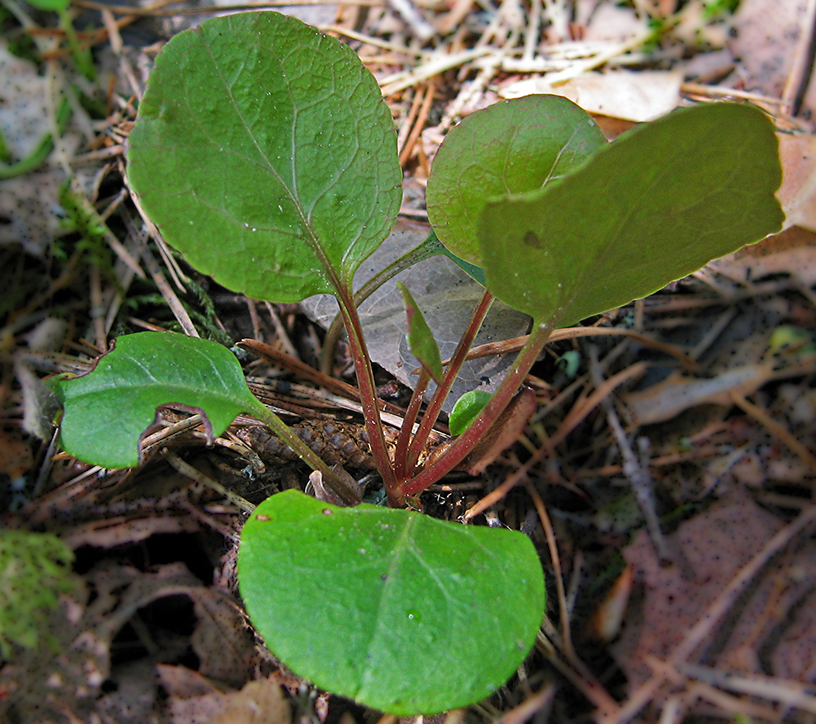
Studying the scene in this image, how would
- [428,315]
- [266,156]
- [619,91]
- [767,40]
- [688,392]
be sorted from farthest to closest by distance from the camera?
[767,40], [619,91], [428,315], [688,392], [266,156]

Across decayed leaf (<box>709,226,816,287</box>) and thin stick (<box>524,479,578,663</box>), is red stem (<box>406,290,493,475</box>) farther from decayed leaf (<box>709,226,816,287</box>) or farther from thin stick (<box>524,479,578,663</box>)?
decayed leaf (<box>709,226,816,287</box>)

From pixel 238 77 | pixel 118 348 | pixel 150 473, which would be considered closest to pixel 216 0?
pixel 238 77

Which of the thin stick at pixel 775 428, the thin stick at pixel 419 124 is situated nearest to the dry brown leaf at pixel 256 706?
the thin stick at pixel 775 428

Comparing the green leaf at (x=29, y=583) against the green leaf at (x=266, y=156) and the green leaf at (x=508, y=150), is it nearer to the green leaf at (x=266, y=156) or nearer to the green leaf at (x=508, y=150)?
the green leaf at (x=266, y=156)

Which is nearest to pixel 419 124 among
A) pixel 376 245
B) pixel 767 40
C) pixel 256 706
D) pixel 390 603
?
pixel 376 245

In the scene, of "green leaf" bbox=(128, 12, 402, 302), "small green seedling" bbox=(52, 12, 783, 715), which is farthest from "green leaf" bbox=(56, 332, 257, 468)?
"green leaf" bbox=(128, 12, 402, 302)

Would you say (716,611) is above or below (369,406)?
below

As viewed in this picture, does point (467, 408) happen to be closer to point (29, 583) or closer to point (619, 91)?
point (29, 583)
